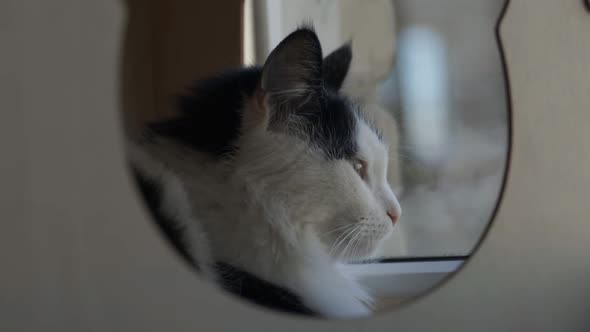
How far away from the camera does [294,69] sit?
608 millimetres

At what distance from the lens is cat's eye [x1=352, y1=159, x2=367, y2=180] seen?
0.69 meters

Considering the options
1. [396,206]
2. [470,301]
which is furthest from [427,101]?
[470,301]

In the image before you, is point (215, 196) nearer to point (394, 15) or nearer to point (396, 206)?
point (396, 206)

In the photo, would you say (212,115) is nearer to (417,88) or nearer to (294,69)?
(294,69)

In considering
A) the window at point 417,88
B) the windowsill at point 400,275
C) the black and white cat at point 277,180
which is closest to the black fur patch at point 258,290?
the black and white cat at point 277,180

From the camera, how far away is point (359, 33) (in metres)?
0.91

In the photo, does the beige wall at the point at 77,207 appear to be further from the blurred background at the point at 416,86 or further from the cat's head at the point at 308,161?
the blurred background at the point at 416,86

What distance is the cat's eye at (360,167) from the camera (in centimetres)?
69

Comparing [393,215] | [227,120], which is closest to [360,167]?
[393,215]

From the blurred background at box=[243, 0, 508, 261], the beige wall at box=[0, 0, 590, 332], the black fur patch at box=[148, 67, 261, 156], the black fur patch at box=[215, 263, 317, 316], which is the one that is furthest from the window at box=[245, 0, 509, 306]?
the beige wall at box=[0, 0, 590, 332]

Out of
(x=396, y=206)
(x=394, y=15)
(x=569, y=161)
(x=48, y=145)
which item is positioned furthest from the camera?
(x=394, y=15)

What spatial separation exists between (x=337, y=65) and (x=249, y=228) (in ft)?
1.07

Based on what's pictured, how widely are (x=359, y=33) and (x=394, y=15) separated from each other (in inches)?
2.7

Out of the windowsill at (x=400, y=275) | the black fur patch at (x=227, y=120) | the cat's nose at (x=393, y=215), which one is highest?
the black fur patch at (x=227, y=120)
